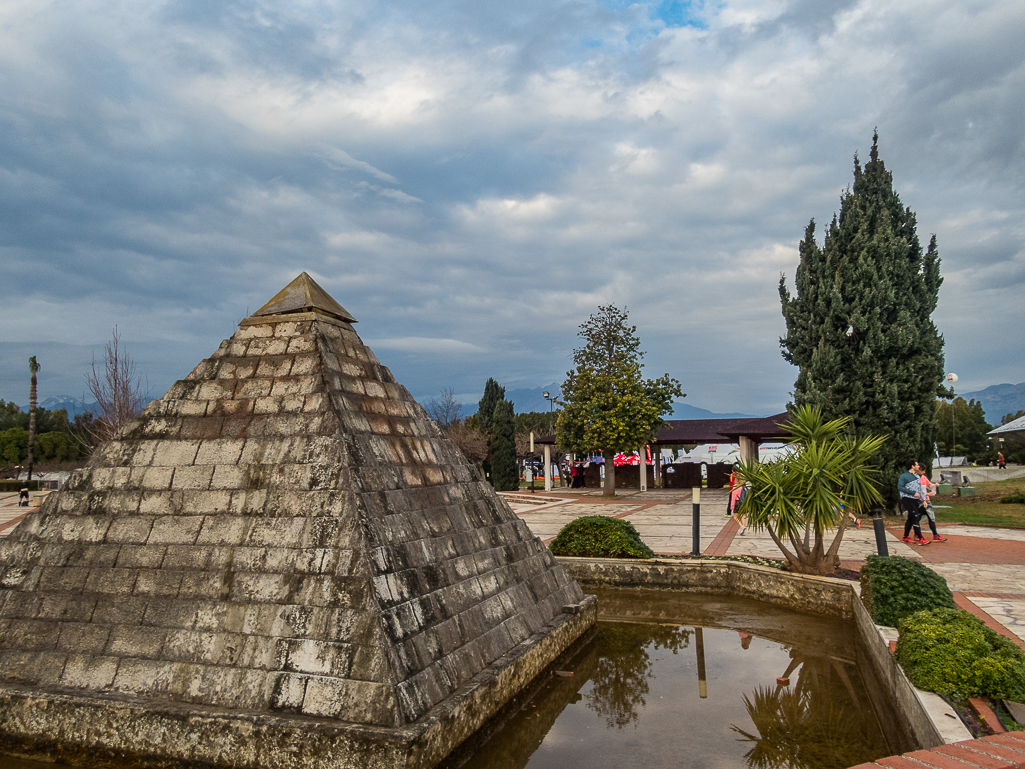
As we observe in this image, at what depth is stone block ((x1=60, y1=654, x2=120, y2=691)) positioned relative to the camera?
15.6ft

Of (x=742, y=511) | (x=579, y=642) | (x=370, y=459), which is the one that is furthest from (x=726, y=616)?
(x=370, y=459)

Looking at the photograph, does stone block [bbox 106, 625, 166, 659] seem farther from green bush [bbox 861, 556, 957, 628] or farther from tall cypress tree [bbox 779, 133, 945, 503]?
tall cypress tree [bbox 779, 133, 945, 503]

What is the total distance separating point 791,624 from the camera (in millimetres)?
8547

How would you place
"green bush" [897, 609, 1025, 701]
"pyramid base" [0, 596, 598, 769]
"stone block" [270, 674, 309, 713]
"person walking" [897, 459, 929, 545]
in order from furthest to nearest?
1. "person walking" [897, 459, 929, 545]
2. "green bush" [897, 609, 1025, 701]
3. "stone block" [270, 674, 309, 713]
4. "pyramid base" [0, 596, 598, 769]

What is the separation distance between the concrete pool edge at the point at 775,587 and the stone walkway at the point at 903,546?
4.33ft

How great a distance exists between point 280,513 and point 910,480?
14884mm

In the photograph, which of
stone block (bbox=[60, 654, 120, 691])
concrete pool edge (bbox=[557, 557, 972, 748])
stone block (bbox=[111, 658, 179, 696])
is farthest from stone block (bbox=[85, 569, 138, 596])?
concrete pool edge (bbox=[557, 557, 972, 748])

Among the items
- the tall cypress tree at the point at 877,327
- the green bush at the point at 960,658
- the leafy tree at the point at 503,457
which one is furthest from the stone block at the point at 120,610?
the leafy tree at the point at 503,457

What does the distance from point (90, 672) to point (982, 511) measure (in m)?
24.3

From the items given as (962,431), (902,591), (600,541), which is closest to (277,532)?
(902,591)

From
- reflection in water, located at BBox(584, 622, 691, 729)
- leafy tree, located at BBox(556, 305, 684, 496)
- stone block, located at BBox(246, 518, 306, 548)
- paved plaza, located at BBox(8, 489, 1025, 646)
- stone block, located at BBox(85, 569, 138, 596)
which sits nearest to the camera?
stone block, located at BBox(246, 518, 306, 548)

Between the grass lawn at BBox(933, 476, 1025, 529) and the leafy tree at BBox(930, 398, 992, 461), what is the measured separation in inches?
1379

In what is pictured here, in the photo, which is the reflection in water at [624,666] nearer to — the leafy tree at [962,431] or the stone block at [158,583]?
the stone block at [158,583]

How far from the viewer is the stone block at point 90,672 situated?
15.6 ft
